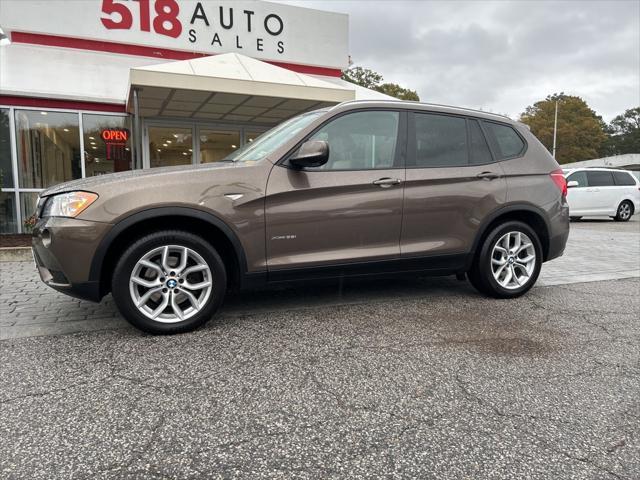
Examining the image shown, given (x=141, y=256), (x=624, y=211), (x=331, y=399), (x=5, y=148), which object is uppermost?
(x=5, y=148)

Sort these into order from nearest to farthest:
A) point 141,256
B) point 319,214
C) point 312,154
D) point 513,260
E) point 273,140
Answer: point 141,256 → point 312,154 → point 319,214 → point 273,140 → point 513,260

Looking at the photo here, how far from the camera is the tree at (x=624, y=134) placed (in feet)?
280

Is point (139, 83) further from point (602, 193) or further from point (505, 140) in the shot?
point (602, 193)

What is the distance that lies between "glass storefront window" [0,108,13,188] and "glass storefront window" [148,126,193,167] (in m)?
3.25

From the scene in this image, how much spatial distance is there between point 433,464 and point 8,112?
1196 cm

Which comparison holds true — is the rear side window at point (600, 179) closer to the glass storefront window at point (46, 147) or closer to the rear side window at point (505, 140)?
the rear side window at point (505, 140)

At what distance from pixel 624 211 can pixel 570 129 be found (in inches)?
2018

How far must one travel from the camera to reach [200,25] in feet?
43.9

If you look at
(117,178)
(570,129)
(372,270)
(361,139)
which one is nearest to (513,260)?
(372,270)

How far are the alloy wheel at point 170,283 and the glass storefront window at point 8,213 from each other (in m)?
8.96

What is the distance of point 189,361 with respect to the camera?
9.81 feet

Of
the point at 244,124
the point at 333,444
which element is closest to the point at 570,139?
the point at 244,124

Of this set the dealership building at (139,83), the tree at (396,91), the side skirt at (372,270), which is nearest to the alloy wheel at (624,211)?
the dealership building at (139,83)

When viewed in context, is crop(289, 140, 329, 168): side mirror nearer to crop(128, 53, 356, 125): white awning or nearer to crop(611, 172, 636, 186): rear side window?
crop(128, 53, 356, 125): white awning
